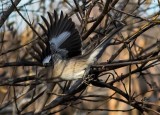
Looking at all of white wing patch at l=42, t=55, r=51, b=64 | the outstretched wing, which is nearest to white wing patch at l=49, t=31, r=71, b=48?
the outstretched wing

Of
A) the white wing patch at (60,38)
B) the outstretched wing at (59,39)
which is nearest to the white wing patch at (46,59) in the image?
the outstretched wing at (59,39)

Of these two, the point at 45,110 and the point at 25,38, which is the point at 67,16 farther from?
the point at 25,38

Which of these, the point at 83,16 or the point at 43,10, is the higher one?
the point at 43,10

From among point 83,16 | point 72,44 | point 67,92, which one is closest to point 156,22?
point 83,16

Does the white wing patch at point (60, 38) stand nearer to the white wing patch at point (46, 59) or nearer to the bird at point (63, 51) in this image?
the bird at point (63, 51)

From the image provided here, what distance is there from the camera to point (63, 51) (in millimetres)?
4602

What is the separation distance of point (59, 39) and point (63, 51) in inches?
7.9

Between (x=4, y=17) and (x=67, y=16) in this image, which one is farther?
(x=67, y=16)

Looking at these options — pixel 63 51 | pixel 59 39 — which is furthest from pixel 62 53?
pixel 59 39

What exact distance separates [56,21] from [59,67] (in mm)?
673

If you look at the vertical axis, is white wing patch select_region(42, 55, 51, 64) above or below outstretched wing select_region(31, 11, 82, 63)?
below

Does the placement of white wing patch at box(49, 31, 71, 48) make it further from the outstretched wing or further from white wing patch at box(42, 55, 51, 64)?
white wing patch at box(42, 55, 51, 64)

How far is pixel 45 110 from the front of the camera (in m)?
3.73

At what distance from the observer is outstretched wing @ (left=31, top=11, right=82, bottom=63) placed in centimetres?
417
